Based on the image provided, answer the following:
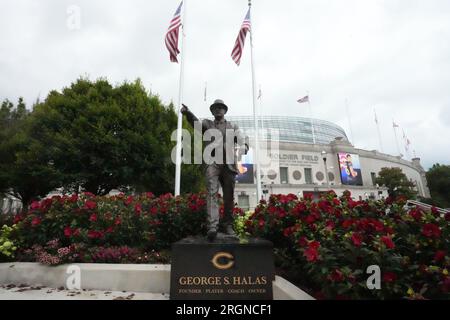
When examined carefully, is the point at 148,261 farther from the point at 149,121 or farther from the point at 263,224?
the point at 149,121

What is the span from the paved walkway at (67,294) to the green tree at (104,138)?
9.18 meters

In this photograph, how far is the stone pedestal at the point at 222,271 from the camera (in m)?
3.89

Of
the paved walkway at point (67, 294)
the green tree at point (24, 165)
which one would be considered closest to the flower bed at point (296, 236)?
the paved walkway at point (67, 294)

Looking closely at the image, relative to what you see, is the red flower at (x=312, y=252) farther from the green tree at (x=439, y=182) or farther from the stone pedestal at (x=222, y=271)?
the green tree at (x=439, y=182)

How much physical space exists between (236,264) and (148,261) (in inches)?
92.8

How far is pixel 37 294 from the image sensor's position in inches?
179

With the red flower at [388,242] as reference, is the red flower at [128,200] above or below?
above

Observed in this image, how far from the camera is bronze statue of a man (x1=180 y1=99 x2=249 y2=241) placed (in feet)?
15.9

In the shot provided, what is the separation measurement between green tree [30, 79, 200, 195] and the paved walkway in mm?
9180

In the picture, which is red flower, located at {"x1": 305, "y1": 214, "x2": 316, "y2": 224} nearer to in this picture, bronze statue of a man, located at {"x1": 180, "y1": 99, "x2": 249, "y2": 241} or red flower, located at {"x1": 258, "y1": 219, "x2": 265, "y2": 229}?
red flower, located at {"x1": 258, "y1": 219, "x2": 265, "y2": 229}

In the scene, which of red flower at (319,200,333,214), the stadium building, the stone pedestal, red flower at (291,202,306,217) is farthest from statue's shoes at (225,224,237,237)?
the stadium building

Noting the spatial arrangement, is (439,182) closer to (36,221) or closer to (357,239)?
(357,239)

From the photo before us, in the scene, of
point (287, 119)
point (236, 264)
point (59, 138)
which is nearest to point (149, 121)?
point (59, 138)

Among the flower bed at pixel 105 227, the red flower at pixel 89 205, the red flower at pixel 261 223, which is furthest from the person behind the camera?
the red flower at pixel 89 205
